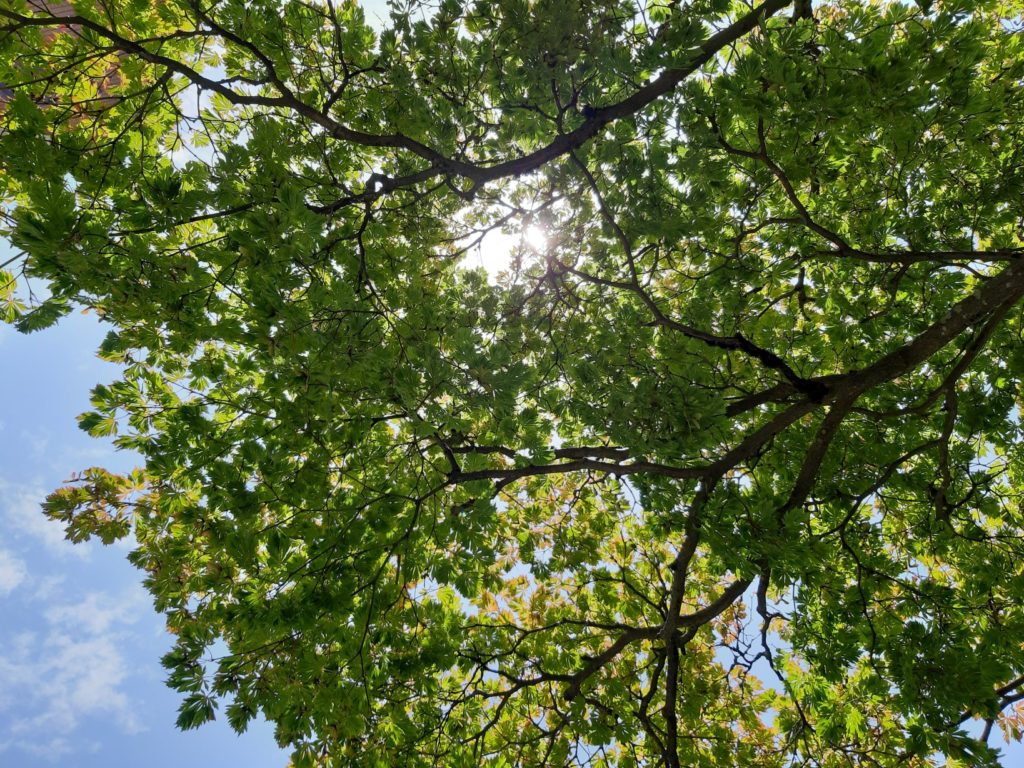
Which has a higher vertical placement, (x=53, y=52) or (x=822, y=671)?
(x=53, y=52)

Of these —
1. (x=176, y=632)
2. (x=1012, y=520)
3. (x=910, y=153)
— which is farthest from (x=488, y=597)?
(x=910, y=153)

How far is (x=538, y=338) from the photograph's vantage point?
20.4 feet

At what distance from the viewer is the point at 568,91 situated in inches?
166

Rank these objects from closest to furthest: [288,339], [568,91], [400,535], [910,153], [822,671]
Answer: [288,339], [568,91], [822,671], [910,153], [400,535]

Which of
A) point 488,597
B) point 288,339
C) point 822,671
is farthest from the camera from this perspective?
point 488,597

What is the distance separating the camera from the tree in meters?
3.81

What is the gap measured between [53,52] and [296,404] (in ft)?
11.1

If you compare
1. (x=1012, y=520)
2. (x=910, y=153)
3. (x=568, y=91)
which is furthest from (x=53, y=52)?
(x=1012, y=520)

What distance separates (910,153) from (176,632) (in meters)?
7.88

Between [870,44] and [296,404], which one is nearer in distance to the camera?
[870,44]

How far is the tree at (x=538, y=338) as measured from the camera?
3812 mm

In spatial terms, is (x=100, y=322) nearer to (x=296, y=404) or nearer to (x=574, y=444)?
(x=296, y=404)

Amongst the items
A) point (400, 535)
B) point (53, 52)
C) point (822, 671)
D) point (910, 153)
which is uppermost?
point (53, 52)

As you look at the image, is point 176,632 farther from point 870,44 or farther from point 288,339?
point 870,44
